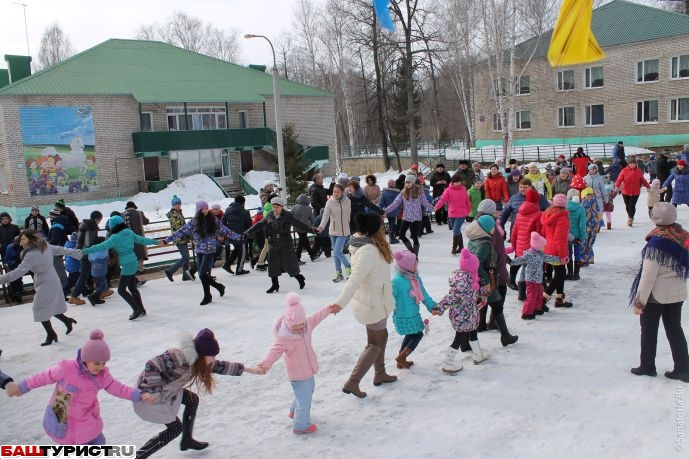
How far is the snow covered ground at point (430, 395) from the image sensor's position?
5.03 metres

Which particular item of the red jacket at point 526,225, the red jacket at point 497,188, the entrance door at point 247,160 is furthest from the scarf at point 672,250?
the entrance door at point 247,160

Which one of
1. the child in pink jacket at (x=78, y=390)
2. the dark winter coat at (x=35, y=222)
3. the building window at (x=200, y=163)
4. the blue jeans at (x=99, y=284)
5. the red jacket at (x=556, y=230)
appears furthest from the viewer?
the building window at (x=200, y=163)

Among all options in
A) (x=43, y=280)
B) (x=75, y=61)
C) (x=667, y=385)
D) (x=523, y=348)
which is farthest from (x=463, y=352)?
(x=75, y=61)

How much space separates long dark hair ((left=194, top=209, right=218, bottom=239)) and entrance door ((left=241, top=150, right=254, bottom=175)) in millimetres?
28876

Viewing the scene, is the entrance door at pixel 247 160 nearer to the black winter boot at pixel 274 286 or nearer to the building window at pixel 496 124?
the building window at pixel 496 124

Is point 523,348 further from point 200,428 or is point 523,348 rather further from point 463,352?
point 200,428

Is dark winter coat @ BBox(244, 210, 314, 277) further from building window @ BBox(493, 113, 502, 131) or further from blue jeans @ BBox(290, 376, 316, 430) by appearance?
building window @ BBox(493, 113, 502, 131)

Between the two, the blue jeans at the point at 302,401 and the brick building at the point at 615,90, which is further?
the brick building at the point at 615,90

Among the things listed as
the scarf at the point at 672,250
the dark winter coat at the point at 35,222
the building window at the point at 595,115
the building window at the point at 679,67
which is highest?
the building window at the point at 679,67

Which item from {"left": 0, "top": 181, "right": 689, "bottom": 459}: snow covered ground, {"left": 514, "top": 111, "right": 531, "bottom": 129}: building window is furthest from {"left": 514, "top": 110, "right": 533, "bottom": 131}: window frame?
{"left": 0, "top": 181, "right": 689, "bottom": 459}: snow covered ground

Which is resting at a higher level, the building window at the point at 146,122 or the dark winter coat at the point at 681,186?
the building window at the point at 146,122

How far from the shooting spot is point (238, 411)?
5961 mm

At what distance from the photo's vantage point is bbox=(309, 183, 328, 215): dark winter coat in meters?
13.9

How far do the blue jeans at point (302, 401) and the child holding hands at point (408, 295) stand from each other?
1.39 m
